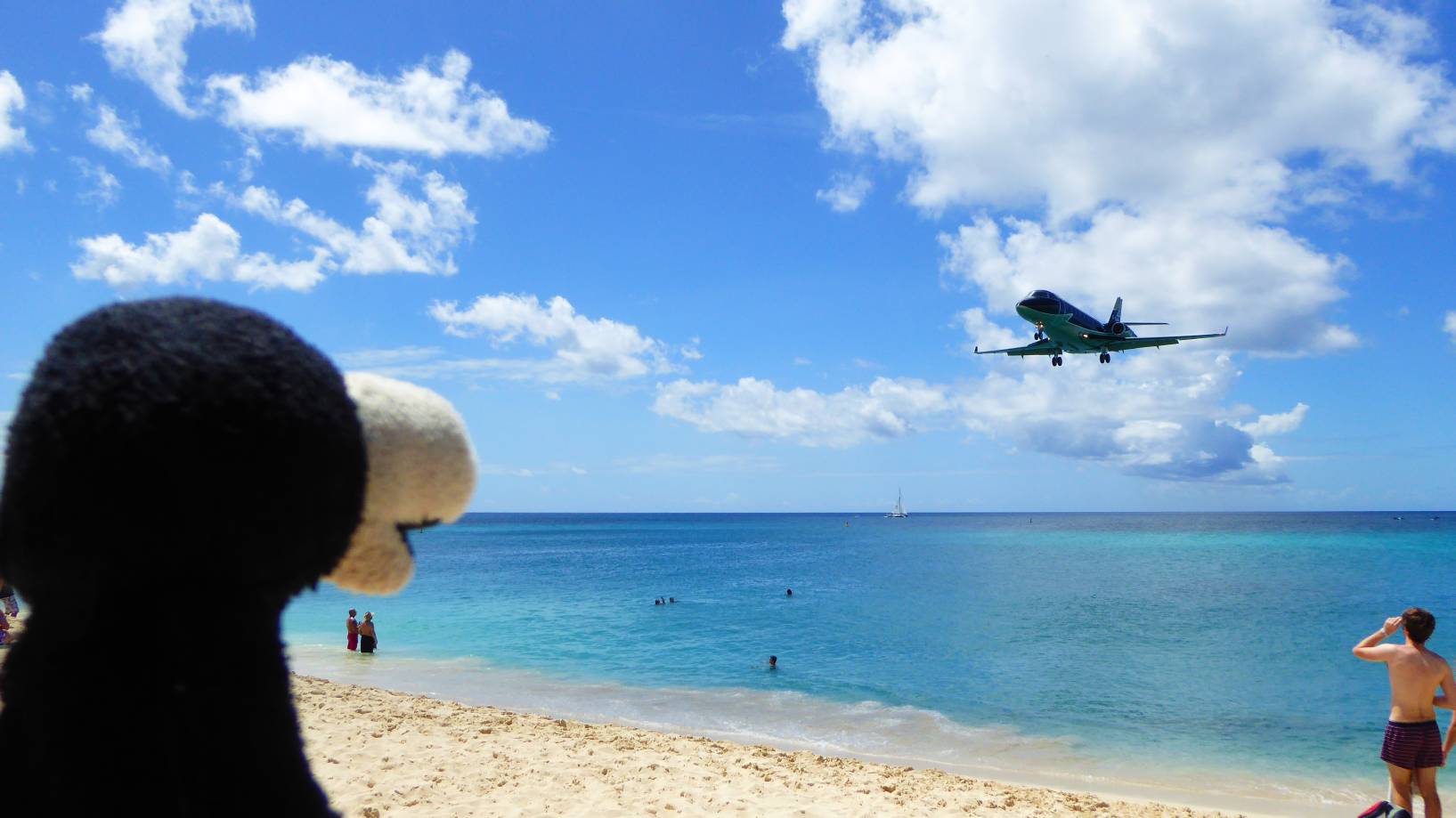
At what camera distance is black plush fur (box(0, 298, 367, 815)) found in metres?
1.34

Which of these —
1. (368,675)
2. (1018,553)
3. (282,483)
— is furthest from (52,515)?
(1018,553)

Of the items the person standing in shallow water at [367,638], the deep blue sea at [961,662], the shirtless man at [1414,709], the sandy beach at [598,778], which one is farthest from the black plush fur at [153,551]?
the person standing in shallow water at [367,638]

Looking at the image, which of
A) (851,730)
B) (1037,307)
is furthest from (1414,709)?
(1037,307)

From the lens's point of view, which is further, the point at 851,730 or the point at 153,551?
the point at 851,730

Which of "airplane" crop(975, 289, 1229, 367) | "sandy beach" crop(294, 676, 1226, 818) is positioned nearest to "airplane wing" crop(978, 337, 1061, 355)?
"airplane" crop(975, 289, 1229, 367)

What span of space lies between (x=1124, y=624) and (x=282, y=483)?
3199 cm

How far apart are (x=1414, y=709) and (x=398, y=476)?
7.89 metres

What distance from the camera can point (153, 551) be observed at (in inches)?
53.3

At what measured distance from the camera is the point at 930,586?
1677 inches

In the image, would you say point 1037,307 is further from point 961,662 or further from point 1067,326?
point 961,662

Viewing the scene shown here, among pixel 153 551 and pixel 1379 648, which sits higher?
pixel 153 551

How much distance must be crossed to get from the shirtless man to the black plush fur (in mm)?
7599

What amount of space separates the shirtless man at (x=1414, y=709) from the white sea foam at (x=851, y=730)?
472 centimetres

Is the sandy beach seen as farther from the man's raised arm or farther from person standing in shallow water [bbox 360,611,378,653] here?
person standing in shallow water [bbox 360,611,378,653]
